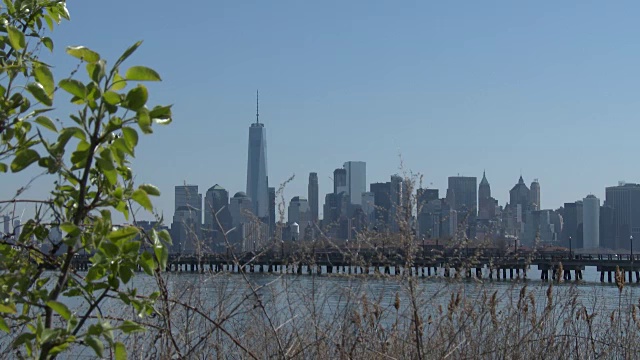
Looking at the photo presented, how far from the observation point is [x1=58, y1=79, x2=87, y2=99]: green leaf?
171 centimetres

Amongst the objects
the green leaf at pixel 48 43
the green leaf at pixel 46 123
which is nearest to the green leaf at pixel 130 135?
the green leaf at pixel 46 123

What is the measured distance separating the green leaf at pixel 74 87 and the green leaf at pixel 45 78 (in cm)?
13

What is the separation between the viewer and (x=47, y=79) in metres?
1.83

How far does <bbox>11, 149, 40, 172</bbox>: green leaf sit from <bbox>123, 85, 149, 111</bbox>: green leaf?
0.90 ft

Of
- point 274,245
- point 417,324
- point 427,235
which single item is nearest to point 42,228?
point 417,324

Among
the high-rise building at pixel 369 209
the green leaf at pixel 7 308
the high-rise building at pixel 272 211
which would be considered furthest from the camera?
the high-rise building at pixel 369 209

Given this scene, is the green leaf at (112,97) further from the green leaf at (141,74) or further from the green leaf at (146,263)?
the green leaf at (146,263)

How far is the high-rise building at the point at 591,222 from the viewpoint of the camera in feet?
451

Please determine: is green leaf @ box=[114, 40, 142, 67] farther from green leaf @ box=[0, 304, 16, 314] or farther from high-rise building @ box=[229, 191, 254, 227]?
high-rise building @ box=[229, 191, 254, 227]

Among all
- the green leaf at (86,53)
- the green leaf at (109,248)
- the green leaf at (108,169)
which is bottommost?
the green leaf at (109,248)

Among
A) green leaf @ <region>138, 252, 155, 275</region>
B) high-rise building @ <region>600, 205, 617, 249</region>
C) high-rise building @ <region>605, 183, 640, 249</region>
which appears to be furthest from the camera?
high-rise building @ <region>605, 183, 640, 249</region>

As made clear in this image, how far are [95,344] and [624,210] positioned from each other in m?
162

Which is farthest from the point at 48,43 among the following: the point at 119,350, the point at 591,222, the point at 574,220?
the point at 591,222

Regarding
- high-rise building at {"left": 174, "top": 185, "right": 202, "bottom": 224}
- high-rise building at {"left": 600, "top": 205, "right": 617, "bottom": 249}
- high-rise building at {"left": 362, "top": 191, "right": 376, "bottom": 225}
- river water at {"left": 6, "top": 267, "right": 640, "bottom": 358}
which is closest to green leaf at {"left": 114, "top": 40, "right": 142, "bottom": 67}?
river water at {"left": 6, "top": 267, "right": 640, "bottom": 358}
